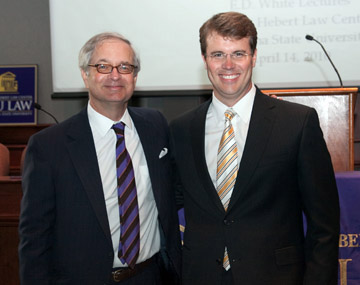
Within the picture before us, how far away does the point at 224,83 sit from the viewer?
1746 millimetres

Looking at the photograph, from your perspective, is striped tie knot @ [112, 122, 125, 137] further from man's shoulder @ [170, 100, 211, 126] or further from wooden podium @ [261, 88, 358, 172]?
wooden podium @ [261, 88, 358, 172]

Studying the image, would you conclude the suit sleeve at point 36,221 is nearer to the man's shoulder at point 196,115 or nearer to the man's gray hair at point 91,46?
the man's gray hair at point 91,46

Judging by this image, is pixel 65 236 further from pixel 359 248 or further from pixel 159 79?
pixel 159 79

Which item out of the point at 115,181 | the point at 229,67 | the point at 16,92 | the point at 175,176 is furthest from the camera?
the point at 16,92

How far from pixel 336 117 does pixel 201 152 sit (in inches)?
45.4

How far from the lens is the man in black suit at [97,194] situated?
1.77 m

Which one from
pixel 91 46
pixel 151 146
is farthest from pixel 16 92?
pixel 151 146

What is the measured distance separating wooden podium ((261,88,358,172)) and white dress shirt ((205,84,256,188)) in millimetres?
876

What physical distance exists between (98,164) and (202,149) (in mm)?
414

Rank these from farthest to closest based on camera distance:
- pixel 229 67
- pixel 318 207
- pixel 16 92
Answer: pixel 16 92, pixel 229 67, pixel 318 207

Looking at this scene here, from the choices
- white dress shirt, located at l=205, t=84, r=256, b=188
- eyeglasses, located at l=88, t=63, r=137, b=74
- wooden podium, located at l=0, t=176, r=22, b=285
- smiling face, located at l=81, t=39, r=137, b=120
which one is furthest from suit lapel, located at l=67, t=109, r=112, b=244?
wooden podium, located at l=0, t=176, r=22, b=285

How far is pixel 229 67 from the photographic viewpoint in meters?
1.73

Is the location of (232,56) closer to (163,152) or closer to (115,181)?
(163,152)

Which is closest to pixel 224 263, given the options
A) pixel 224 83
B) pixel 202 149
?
pixel 202 149
